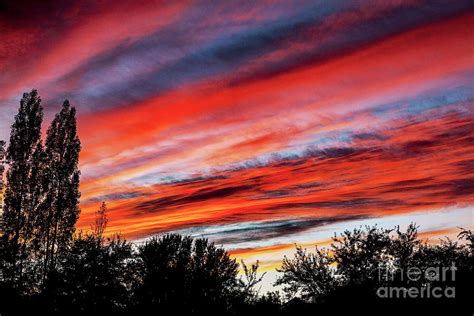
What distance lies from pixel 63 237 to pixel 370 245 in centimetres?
3207

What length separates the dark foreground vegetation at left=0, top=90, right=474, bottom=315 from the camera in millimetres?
35094

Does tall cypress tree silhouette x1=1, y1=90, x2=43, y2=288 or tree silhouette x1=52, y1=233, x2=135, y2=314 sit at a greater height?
tall cypress tree silhouette x1=1, y1=90, x2=43, y2=288

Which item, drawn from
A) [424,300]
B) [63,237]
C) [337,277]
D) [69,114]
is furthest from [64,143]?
[424,300]

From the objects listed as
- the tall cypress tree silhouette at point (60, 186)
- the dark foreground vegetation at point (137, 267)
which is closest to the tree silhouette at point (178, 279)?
the dark foreground vegetation at point (137, 267)

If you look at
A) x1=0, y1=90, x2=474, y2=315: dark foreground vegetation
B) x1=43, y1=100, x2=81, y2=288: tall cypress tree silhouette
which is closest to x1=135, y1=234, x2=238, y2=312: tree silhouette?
x1=0, y1=90, x2=474, y2=315: dark foreground vegetation

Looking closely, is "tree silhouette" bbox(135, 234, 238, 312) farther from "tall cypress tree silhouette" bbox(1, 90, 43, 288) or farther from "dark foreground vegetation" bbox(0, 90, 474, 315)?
"tall cypress tree silhouette" bbox(1, 90, 43, 288)

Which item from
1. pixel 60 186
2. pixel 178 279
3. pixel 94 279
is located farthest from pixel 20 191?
pixel 178 279

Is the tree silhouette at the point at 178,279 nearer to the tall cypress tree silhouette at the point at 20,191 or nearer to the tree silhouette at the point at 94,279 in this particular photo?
the tree silhouette at the point at 94,279

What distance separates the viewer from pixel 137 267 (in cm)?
4028

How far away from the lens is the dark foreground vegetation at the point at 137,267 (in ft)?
115

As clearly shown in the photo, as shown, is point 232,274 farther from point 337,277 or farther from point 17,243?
point 17,243

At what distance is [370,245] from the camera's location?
153ft

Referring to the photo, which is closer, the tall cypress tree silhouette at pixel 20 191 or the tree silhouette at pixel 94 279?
the tree silhouette at pixel 94 279

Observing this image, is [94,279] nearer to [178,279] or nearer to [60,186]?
[178,279]
